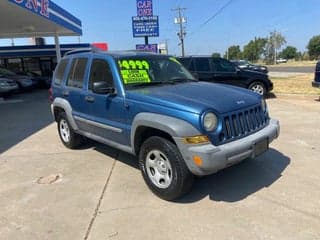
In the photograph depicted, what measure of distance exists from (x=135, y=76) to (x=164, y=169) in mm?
1540

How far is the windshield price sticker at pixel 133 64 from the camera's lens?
17.2 feet

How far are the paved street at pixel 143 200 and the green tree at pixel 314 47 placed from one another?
10302 cm

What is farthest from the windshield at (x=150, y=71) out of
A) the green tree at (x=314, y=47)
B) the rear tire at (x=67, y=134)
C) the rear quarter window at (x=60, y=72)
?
the green tree at (x=314, y=47)

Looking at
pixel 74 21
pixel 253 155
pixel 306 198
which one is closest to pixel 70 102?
pixel 253 155

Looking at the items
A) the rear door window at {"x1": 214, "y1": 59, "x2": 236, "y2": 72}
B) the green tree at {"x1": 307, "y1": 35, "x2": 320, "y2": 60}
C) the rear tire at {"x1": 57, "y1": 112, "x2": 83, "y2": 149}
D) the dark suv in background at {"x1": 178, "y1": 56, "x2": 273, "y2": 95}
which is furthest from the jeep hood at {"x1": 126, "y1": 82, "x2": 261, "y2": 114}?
the green tree at {"x1": 307, "y1": 35, "x2": 320, "y2": 60}

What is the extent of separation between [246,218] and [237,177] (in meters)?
1.25

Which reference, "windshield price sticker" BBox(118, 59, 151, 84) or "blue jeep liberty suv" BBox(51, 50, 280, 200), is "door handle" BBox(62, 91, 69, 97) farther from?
"windshield price sticker" BBox(118, 59, 151, 84)

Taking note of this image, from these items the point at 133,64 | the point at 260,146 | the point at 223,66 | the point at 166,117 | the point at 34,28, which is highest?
the point at 34,28

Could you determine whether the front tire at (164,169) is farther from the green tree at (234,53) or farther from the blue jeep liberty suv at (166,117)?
the green tree at (234,53)

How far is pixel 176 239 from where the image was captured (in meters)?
3.55

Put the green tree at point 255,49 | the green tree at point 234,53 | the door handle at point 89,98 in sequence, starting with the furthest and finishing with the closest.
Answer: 1. the green tree at point 234,53
2. the green tree at point 255,49
3. the door handle at point 89,98

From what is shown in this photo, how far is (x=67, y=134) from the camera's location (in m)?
7.05

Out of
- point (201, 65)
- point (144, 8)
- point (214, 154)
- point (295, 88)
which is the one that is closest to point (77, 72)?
point (214, 154)

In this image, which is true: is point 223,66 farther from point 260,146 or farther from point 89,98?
point 260,146
